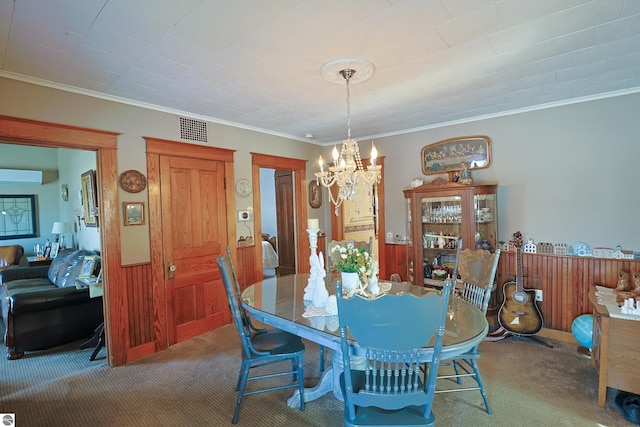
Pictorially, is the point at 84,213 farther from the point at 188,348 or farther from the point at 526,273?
the point at 526,273

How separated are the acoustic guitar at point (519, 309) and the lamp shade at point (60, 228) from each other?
722cm

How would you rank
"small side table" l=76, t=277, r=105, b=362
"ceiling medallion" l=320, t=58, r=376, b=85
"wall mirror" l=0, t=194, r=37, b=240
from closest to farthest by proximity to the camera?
1. "ceiling medallion" l=320, t=58, r=376, b=85
2. "small side table" l=76, t=277, r=105, b=362
3. "wall mirror" l=0, t=194, r=37, b=240

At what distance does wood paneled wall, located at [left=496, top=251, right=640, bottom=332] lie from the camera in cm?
315

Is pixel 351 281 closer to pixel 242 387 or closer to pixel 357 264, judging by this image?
pixel 357 264

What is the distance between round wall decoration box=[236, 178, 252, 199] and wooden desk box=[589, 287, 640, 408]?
3662 millimetres

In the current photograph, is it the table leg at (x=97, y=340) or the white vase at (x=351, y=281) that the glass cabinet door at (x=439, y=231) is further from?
the table leg at (x=97, y=340)

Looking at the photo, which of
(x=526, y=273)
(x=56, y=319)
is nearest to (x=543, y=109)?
(x=526, y=273)

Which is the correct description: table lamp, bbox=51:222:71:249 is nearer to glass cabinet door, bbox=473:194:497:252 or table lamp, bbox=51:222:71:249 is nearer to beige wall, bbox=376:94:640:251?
beige wall, bbox=376:94:640:251

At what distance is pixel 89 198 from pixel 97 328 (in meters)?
2.16

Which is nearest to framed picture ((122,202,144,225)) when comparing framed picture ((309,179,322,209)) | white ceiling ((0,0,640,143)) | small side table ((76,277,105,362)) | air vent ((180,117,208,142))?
small side table ((76,277,105,362))

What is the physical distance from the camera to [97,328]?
136 inches

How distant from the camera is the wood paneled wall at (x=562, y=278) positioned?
3.15m

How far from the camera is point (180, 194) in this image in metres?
3.51

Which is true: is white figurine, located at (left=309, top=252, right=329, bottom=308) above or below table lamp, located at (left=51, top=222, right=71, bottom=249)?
below
